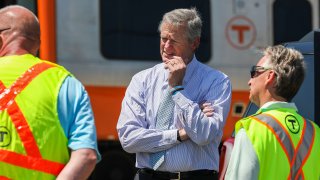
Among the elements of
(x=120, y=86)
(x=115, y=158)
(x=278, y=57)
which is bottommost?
(x=115, y=158)

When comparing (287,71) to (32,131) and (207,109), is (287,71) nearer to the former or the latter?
(207,109)

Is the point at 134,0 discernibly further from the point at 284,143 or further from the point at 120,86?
the point at 284,143

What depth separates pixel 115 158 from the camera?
8398 mm

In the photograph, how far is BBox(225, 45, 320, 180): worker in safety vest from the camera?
3164mm

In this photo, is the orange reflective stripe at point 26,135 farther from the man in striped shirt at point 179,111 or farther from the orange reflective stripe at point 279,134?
the man in striped shirt at point 179,111

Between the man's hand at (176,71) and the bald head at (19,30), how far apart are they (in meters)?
1.07

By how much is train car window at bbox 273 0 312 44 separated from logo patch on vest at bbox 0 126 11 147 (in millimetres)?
6568

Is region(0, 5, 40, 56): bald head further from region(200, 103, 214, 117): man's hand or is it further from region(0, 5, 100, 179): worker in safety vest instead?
region(200, 103, 214, 117): man's hand

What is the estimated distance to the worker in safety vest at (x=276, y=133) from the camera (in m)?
3.16

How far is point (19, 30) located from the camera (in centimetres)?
310

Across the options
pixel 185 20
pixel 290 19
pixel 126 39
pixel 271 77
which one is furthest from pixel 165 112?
pixel 290 19

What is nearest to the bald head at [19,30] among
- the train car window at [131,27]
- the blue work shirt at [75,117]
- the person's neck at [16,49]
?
the person's neck at [16,49]

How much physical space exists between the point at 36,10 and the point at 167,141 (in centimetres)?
431

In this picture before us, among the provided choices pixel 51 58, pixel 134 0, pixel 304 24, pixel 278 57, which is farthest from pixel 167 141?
pixel 304 24
